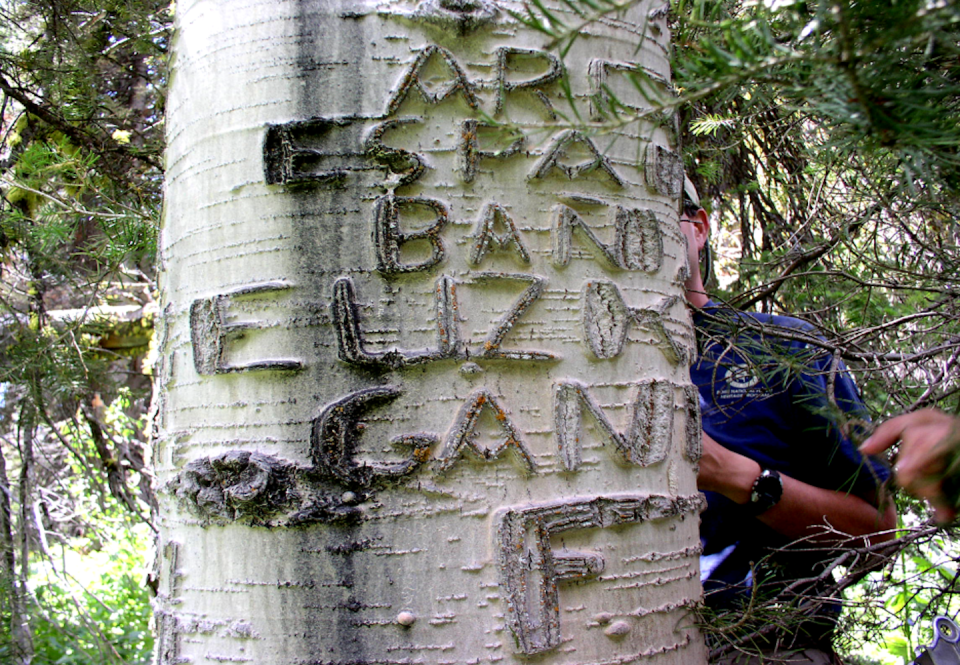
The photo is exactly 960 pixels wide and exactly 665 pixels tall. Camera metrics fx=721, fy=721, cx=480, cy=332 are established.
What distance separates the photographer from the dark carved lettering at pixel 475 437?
3.57 feet

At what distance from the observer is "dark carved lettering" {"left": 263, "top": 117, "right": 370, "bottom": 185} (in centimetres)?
115

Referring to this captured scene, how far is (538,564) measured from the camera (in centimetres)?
109

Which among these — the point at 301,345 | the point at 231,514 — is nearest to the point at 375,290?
the point at 301,345

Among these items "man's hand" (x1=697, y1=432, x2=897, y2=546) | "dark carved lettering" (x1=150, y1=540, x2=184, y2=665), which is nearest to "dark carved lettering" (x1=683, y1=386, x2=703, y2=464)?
"man's hand" (x1=697, y1=432, x2=897, y2=546)

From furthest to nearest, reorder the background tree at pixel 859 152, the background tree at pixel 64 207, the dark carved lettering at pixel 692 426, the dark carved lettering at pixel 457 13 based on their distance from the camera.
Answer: the background tree at pixel 64 207 < the dark carved lettering at pixel 692 426 < the dark carved lettering at pixel 457 13 < the background tree at pixel 859 152

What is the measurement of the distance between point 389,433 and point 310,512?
0.17 meters

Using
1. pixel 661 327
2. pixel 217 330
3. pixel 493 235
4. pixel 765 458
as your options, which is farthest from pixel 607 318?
pixel 765 458

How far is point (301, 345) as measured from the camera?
1131mm

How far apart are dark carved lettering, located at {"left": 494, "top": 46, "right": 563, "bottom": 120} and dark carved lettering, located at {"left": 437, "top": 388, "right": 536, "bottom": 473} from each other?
0.48 m

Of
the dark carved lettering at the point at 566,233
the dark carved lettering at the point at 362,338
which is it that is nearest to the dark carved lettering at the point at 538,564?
the dark carved lettering at the point at 362,338

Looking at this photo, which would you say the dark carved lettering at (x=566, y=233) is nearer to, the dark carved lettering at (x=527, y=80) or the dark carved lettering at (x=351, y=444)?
the dark carved lettering at (x=527, y=80)

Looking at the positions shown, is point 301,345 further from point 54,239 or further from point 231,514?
point 54,239

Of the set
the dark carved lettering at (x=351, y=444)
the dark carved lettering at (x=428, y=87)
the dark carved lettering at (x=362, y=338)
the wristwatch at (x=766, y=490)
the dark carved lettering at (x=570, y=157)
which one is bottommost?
the wristwatch at (x=766, y=490)

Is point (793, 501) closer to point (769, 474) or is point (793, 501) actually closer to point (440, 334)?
point (769, 474)
